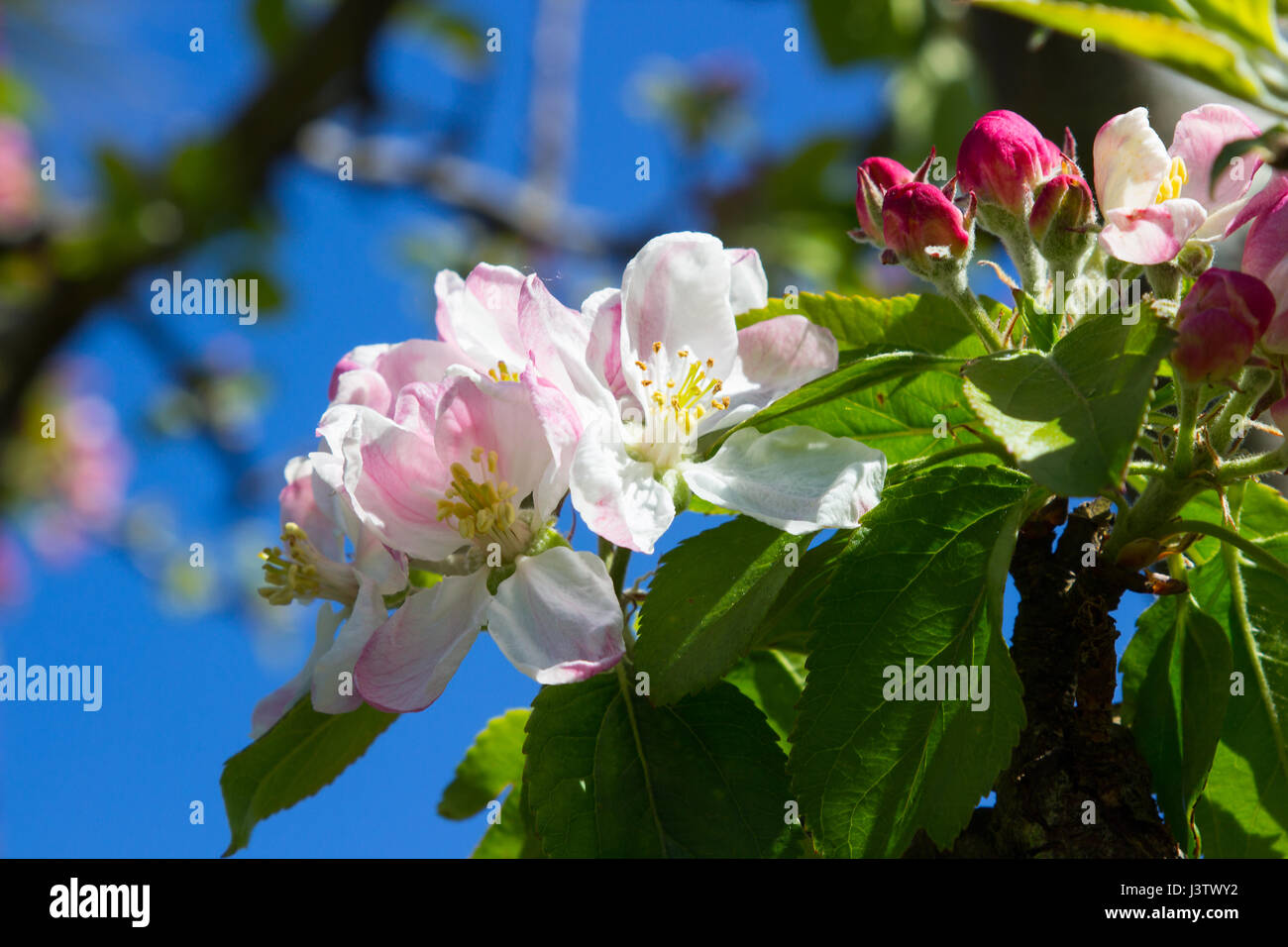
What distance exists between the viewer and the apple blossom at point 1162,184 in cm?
80

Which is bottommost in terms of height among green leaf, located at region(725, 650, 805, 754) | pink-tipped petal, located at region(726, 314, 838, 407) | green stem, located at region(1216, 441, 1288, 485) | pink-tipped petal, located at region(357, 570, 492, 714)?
green leaf, located at region(725, 650, 805, 754)

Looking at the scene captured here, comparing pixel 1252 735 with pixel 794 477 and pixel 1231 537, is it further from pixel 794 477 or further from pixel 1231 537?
pixel 794 477

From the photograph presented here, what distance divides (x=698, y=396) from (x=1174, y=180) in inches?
15.0

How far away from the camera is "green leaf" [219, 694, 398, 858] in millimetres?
932

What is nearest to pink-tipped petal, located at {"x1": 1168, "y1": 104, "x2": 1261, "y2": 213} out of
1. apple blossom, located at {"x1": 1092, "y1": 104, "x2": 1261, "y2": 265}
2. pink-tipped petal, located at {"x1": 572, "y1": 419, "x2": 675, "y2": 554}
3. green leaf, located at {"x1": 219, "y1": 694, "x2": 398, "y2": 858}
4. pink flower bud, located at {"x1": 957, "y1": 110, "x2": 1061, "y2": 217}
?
apple blossom, located at {"x1": 1092, "y1": 104, "x2": 1261, "y2": 265}

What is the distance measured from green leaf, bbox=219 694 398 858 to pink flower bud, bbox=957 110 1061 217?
58 centimetres

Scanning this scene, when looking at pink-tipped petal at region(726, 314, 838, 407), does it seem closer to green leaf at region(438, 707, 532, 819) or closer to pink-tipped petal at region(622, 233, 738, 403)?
pink-tipped petal at region(622, 233, 738, 403)

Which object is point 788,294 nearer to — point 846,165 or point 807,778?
A: point 807,778

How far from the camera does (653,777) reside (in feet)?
2.73

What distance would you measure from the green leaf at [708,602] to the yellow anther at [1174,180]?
0.36 metres

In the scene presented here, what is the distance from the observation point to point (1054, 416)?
27.4 inches

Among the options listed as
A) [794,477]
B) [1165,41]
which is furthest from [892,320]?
[1165,41]

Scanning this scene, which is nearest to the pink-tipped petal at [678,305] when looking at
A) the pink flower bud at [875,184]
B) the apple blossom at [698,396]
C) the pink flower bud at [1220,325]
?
the apple blossom at [698,396]
